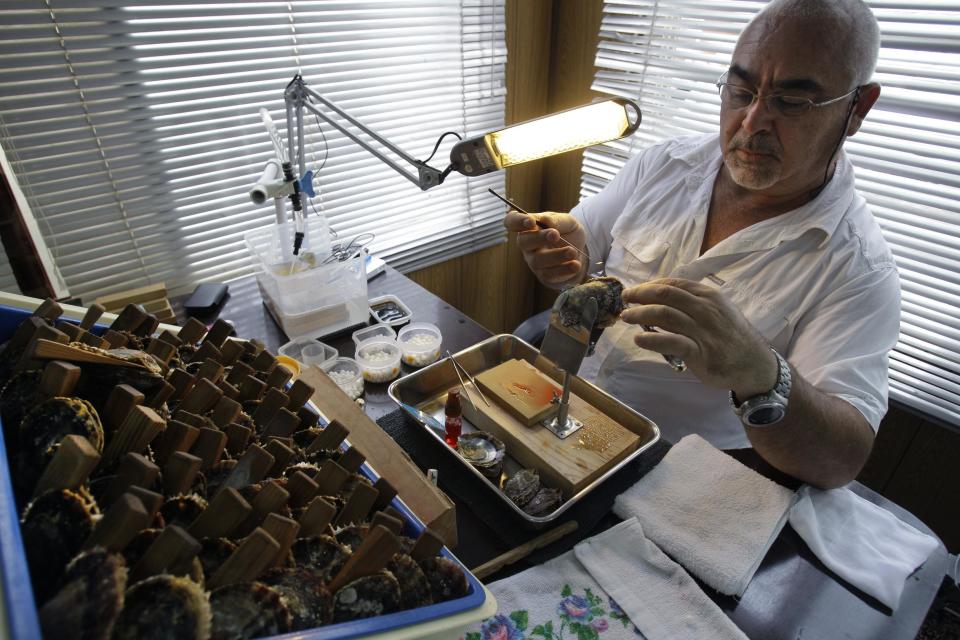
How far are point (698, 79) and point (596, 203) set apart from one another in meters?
0.87

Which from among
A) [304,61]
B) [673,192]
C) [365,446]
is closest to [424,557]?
[365,446]

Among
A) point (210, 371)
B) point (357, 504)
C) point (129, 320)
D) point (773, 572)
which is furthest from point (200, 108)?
point (773, 572)

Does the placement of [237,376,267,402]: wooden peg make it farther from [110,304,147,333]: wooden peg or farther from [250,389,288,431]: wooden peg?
[110,304,147,333]: wooden peg

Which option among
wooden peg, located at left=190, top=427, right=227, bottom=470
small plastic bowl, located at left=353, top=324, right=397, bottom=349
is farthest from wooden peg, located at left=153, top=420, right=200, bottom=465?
small plastic bowl, located at left=353, top=324, right=397, bottom=349

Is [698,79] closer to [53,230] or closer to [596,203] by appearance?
[596,203]

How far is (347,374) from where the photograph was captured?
170 centimetres

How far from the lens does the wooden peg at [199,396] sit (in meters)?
0.85

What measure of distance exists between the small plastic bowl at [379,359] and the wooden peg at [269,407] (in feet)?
2.58

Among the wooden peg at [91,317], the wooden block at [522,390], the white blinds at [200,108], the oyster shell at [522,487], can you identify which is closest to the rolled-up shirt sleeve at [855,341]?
the wooden block at [522,390]

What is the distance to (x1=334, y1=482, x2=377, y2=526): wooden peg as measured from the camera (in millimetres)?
794

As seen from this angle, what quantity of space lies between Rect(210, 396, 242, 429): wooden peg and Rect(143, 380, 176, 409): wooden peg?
3.2 inches

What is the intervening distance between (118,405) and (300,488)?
0.91 ft

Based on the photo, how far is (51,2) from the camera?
1771mm

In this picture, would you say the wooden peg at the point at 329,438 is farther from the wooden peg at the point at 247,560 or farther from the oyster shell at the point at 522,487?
the oyster shell at the point at 522,487
